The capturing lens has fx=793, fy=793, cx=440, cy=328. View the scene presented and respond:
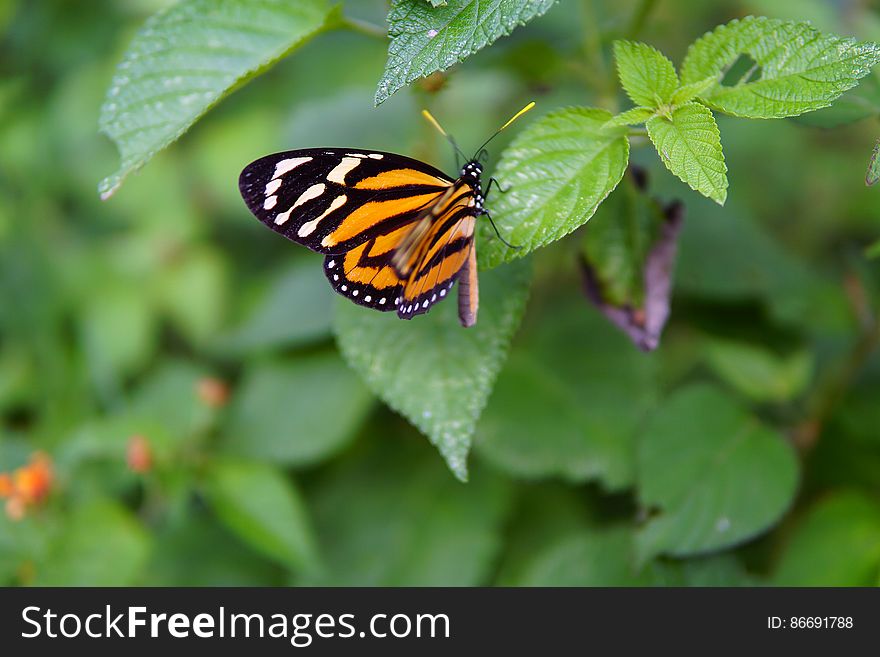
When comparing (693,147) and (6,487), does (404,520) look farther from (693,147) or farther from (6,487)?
(693,147)

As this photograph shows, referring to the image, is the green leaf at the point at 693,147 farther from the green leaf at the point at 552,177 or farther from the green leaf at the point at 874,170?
the green leaf at the point at 874,170

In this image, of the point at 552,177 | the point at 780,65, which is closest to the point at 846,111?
the point at 780,65

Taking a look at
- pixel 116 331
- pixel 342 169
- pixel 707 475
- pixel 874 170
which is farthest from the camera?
pixel 116 331

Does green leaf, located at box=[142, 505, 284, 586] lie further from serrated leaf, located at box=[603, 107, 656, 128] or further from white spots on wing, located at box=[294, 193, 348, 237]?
serrated leaf, located at box=[603, 107, 656, 128]

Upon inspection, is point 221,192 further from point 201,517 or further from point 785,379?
point 785,379

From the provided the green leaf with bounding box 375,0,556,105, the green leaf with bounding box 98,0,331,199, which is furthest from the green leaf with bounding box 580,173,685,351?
the green leaf with bounding box 98,0,331,199

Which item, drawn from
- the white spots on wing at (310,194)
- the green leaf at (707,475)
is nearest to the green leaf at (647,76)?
the white spots on wing at (310,194)
